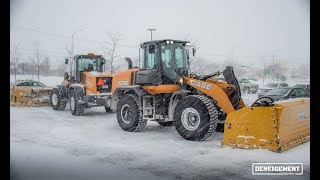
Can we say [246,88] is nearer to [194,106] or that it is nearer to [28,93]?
[28,93]

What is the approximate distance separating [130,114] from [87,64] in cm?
472

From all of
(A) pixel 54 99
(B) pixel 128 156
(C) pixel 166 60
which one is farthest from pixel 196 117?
(A) pixel 54 99

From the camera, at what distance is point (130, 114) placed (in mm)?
9250

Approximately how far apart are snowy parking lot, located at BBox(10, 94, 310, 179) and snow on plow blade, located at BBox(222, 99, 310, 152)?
171 mm

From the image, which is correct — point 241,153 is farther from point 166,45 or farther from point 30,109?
point 30,109

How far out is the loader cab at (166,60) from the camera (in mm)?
8594

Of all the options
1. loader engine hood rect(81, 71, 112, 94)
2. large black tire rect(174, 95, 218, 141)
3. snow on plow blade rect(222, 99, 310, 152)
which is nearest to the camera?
snow on plow blade rect(222, 99, 310, 152)

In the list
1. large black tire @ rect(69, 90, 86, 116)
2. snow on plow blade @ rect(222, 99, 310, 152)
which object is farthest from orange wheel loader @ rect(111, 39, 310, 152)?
large black tire @ rect(69, 90, 86, 116)

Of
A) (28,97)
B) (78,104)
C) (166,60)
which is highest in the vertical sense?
(166,60)

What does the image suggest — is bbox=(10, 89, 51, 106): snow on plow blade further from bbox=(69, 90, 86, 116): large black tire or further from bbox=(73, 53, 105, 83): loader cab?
bbox=(69, 90, 86, 116): large black tire

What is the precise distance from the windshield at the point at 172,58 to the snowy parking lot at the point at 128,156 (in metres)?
1.56

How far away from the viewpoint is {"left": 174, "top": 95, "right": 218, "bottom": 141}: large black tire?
24.6 ft
